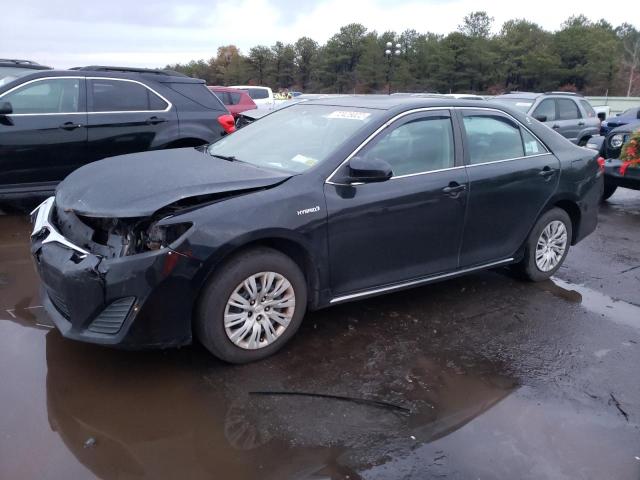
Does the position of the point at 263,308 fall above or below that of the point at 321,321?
above

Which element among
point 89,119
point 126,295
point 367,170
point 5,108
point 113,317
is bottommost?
point 113,317

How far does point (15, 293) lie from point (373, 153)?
10.0 feet

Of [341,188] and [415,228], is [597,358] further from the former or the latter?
[341,188]

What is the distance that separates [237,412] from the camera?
3.11 metres

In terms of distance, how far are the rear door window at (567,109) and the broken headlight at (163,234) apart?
11.6m

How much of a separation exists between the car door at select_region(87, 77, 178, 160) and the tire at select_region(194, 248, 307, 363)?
170 inches

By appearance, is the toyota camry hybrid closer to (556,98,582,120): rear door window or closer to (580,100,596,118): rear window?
(556,98,582,120): rear door window

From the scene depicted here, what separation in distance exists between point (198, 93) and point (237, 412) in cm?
566

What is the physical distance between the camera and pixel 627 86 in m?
56.4

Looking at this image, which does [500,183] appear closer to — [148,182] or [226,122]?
[148,182]

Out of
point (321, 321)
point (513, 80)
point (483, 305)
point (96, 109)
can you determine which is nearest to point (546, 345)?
point (483, 305)

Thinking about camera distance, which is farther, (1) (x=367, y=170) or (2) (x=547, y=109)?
(2) (x=547, y=109)

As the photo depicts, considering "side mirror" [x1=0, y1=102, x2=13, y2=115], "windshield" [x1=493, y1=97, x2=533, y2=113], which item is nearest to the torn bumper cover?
"side mirror" [x1=0, y1=102, x2=13, y2=115]

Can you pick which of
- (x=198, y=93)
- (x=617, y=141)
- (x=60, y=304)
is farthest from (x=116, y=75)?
(x=617, y=141)
